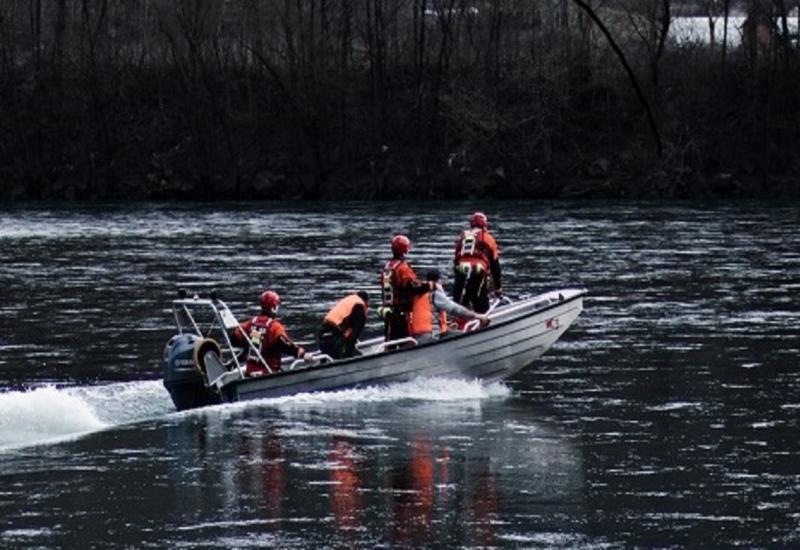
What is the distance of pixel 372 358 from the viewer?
925 inches

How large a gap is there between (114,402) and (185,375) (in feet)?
4.52

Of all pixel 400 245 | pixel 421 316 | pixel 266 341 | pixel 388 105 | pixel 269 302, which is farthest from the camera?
pixel 388 105

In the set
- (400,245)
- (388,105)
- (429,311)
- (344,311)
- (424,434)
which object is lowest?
(424,434)

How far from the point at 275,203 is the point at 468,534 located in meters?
57.1

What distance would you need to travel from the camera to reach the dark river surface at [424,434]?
1673 cm

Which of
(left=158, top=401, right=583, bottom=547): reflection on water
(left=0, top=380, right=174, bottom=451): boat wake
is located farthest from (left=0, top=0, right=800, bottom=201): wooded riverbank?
(left=158, top=401, right=583, bottom=547): reflection on water

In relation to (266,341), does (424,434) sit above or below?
below

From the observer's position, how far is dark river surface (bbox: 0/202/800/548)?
54.9ft

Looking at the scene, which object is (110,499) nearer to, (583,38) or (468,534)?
(468,534)

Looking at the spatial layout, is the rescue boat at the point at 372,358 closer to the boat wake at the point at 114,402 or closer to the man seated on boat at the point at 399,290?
the boat wake at the point at 114,402

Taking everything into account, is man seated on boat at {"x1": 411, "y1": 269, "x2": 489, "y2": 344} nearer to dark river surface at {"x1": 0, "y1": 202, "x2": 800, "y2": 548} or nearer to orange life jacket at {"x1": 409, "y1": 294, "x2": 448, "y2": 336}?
orange life jacket at {"x1": 409, "y1": 294, "x2": 448, "y2": 336}

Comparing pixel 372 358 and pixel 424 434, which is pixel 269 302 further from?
pixel 424 434

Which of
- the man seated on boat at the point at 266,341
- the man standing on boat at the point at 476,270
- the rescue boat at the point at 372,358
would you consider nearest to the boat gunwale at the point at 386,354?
the rescue boat at the point at 372,358

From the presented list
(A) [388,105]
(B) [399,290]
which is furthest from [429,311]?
(A) [388,105]
